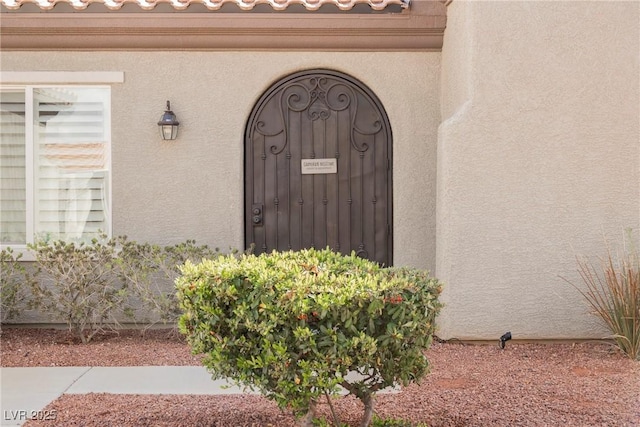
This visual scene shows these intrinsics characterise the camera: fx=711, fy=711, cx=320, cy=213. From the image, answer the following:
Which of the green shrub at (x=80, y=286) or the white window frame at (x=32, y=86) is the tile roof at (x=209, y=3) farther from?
the green shrub at (x=80, y=286)

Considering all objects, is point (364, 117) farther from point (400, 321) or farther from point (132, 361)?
point (400, 321)

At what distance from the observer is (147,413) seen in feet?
16.2

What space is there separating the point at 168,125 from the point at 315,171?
1.77 metres

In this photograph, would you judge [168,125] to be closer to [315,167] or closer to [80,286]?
[315,167]

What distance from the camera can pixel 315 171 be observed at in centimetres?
834

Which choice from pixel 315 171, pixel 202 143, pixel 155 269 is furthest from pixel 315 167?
pixel 155 269

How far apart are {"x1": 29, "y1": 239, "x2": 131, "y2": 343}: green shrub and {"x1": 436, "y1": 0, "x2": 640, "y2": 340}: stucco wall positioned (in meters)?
3.67

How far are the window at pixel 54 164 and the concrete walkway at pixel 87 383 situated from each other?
8.00ft

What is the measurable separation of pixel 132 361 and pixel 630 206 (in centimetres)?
525

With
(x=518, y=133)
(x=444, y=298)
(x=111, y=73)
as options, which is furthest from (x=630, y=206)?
(x=111, y=73)

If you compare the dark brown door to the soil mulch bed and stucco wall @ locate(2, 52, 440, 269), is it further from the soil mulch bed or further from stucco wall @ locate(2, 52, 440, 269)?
the soil mulch bed

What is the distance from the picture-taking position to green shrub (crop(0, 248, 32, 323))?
7.76m

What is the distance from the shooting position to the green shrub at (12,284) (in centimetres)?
776

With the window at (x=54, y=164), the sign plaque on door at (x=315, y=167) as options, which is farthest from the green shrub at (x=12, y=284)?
the sign plaque on door at (x=315, y=167)
